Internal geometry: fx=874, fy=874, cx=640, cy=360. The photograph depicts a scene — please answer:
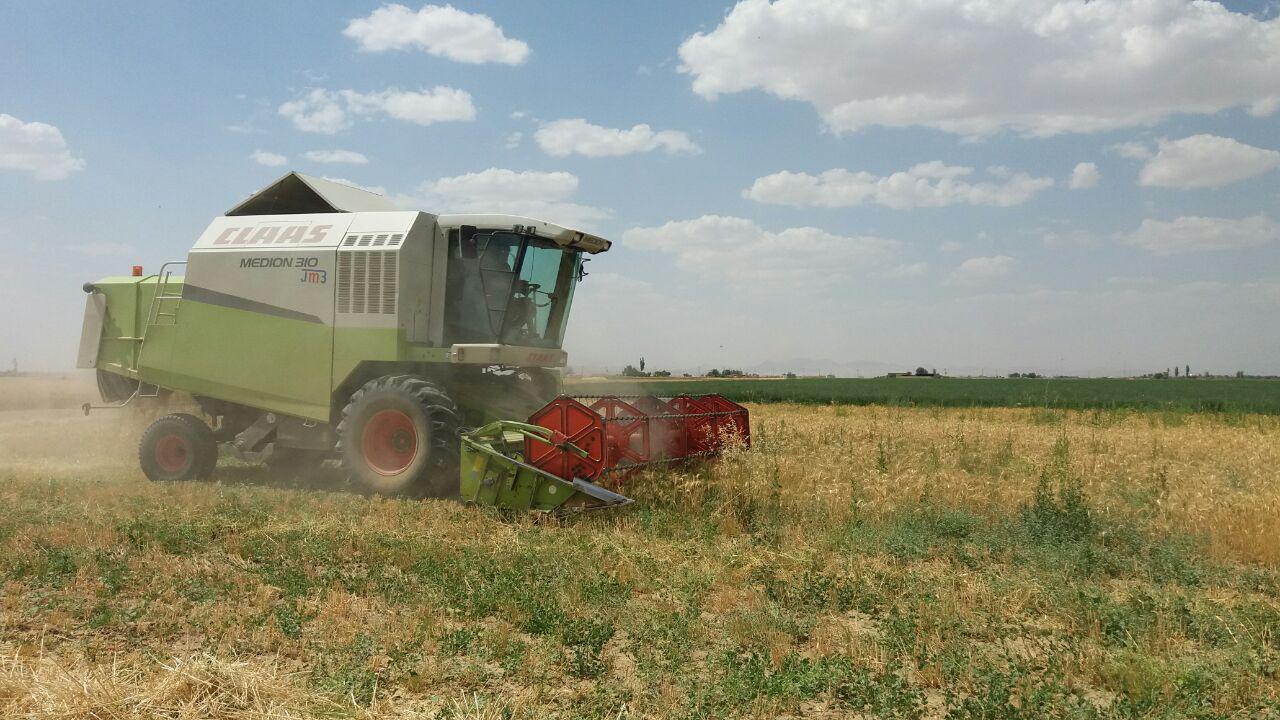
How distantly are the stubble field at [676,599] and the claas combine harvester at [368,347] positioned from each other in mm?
800

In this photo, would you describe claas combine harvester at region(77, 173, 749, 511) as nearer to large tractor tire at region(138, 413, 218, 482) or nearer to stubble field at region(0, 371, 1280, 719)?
large tractor tire at region(138, 413, 218, 482)

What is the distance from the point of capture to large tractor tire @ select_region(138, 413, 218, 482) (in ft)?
34.7

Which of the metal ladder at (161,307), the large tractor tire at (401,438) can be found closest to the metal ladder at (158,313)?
the metal ladder at (161,307)

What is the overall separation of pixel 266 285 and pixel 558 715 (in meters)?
7.99

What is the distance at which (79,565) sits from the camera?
234 inches

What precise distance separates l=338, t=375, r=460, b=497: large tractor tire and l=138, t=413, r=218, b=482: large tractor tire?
2526 millimetres

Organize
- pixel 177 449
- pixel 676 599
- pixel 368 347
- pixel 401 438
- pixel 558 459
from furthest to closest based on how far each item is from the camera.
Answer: pixel 177 449 < pixel 368 347 < pixel 401 438 < pixel 558 459 < pixel 676 599

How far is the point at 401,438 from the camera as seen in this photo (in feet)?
30.0

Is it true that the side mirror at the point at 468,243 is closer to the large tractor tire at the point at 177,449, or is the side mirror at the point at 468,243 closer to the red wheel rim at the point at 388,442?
the red wheel rim at the point at 388,442

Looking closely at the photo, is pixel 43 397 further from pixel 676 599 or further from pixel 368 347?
pixel 676 599

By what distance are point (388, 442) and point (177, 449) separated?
338cm

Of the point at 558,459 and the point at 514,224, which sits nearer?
the point at 558,459

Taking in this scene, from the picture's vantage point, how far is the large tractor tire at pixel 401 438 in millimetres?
8812

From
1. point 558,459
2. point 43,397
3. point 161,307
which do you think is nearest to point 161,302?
point 161,307
